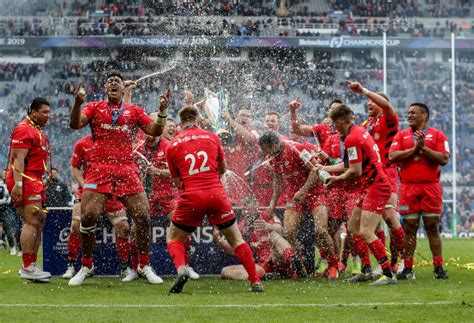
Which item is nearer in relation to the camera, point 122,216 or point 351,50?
point 122,216

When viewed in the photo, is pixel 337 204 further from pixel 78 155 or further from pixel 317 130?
pixel 78 155

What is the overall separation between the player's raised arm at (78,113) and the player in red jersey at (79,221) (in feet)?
3.51

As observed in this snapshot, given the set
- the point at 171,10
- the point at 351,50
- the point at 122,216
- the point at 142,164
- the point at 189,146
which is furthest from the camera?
the point at 351,50

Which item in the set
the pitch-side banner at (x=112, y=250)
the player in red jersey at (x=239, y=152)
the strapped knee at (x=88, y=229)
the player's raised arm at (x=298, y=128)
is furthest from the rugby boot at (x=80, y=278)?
the player's raised arm at (x=298, y=128)

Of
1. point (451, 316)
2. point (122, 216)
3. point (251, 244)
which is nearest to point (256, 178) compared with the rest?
point (251, 244)

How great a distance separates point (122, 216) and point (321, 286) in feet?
9.73

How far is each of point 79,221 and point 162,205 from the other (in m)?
1.15

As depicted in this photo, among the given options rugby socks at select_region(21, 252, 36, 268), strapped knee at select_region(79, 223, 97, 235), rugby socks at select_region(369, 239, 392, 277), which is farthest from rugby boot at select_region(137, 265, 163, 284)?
rugby socks at select_region(369, 239, 392, 277)

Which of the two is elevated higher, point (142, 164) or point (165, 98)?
point (165, 98)

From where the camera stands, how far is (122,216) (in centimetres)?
1196

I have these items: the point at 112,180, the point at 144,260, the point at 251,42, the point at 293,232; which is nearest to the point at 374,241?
the point at 293,232

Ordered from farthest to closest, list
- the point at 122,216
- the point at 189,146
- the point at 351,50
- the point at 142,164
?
the point at 351,50 < the point at 142,164 < the point at 122,216 < the point at 189,146

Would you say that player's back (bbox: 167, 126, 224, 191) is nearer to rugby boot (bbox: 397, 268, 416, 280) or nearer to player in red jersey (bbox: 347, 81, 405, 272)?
player in red jersey (bbox: 347, 81, 405, 272)

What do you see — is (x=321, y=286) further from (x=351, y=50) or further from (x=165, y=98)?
(x=351, y=50)
